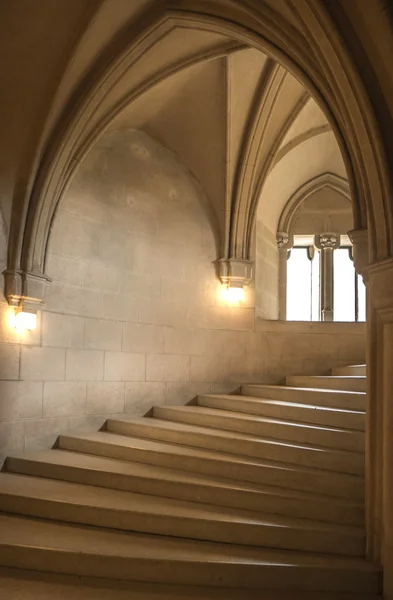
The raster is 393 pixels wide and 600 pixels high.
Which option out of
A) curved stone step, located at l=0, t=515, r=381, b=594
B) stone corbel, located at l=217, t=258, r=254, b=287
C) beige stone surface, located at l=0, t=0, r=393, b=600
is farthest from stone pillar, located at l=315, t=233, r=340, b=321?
curved stone step, located at l=0, t=515, r=381, b=594

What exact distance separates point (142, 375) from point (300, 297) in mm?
4085

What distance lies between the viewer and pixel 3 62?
17.9 ft

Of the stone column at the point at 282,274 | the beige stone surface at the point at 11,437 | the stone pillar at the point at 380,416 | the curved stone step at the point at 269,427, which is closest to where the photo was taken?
the stone pillar at the point at 380,416

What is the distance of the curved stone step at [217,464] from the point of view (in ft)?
14.6

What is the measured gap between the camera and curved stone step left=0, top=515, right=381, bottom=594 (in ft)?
12.3

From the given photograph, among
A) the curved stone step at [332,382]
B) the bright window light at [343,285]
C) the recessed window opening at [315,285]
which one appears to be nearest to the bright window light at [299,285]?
the recessed window opening at [315,285]

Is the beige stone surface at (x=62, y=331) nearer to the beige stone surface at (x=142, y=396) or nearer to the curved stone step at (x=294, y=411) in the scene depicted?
the beige stone surface at (x=142, y=396)

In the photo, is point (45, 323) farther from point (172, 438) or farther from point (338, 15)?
point (338, 15)

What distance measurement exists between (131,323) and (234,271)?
1458 mm

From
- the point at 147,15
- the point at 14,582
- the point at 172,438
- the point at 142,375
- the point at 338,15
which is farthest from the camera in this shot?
the point at 142,375

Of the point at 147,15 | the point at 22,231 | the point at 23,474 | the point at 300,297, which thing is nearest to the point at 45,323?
the point at 22,231

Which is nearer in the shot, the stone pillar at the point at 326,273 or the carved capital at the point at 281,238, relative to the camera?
the carved capital at the point at 281,238

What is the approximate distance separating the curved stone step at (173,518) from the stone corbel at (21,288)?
1798 millimetres

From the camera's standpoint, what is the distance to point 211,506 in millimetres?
4555
